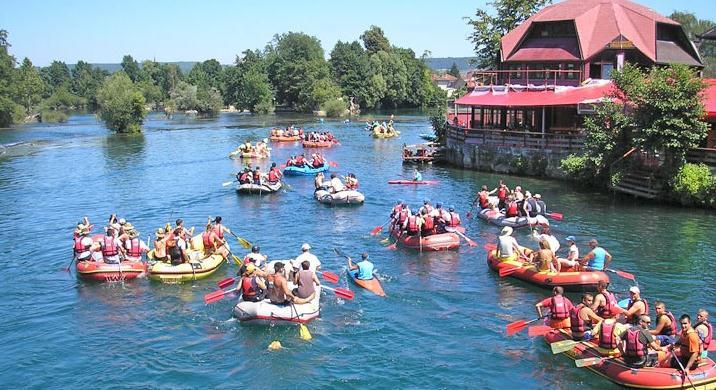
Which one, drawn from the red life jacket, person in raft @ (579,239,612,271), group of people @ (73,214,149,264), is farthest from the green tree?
person in raft @ (579,239,612,271)

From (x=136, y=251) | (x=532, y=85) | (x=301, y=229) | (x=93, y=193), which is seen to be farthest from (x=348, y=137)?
(x=136, y=251)

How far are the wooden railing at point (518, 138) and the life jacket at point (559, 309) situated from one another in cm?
2366

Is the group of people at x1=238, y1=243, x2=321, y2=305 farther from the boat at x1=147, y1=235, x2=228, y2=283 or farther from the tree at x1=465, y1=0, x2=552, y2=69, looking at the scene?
the tree at x1=465, y1=0, x2=552, y2=69

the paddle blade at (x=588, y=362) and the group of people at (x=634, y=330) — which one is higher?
the group of people at (x=634, y=330)

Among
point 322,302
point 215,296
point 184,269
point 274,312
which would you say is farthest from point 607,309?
point 184,269

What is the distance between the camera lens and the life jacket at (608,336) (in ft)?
52.2

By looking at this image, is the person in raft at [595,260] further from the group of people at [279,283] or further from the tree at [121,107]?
the tree at [121,107]

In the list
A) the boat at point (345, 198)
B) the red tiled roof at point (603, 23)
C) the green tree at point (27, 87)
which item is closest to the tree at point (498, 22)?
the red tiled roof at point (603, 23)

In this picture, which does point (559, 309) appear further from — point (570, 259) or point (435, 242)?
point (435, 242)

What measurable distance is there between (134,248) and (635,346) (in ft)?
55.9

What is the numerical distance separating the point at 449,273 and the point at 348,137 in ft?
177

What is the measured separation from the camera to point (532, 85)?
4897cm

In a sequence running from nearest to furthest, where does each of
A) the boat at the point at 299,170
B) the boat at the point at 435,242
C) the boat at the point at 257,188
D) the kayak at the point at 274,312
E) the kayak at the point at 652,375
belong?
the kayak at the point at 652,375, the kayak at the point at 274,312, the boat at the point at 435,242, the boat at the point at 257,188, the boat at the point at 299,170

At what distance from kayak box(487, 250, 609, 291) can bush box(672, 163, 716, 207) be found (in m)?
13.7
